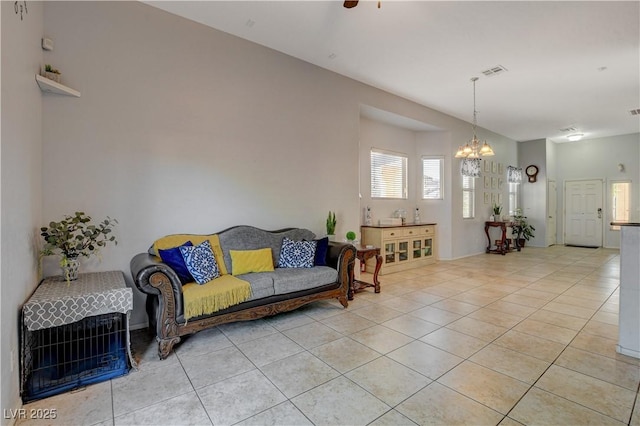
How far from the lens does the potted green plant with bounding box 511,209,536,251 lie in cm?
884

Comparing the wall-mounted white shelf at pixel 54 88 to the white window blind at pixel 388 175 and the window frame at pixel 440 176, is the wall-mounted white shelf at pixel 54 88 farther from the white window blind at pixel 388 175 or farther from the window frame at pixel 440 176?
the window frame at pixel 440 176

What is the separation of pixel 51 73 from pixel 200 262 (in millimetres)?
2060

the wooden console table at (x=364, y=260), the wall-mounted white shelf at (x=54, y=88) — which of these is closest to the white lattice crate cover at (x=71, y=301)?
the wall-mounted white shelf at (x=54, y=88)

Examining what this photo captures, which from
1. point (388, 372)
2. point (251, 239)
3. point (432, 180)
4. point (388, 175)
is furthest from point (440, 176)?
point (388, 372)

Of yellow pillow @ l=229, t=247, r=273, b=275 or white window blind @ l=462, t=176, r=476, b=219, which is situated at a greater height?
white window blind @ l=462, t=176, r=476, b=219

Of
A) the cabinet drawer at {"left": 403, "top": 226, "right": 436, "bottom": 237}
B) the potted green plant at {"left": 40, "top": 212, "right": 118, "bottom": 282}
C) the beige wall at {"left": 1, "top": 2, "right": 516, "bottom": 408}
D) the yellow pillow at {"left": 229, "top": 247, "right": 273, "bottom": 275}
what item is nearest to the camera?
the beige wall at {"left": 1, "top": 2, "right": 516, "bottom": 408}

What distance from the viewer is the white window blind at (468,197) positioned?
7.41 metres

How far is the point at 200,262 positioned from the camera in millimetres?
2938

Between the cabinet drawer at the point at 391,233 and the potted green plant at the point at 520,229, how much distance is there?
4907 mm

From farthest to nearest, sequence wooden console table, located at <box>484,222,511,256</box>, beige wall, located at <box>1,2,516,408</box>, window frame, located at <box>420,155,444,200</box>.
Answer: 1. wooden console table, located at <box>484,222,511,256</box>
2. window frame, located at <box>420,155,444,200</box>
3. beige wall, located at <box>1,2,516,408</box>

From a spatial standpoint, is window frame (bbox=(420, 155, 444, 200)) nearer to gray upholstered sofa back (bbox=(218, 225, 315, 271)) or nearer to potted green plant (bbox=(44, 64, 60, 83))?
gray upholstered sofa back (bbox=(218, 225, 315, 271))

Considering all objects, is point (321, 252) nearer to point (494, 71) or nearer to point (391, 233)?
point (391, 233)

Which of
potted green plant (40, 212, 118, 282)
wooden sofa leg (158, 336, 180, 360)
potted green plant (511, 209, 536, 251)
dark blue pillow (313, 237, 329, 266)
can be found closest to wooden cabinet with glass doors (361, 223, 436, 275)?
dark blue pillow (313, 237, 329, 266)

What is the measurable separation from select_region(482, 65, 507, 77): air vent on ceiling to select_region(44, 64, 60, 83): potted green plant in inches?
209
